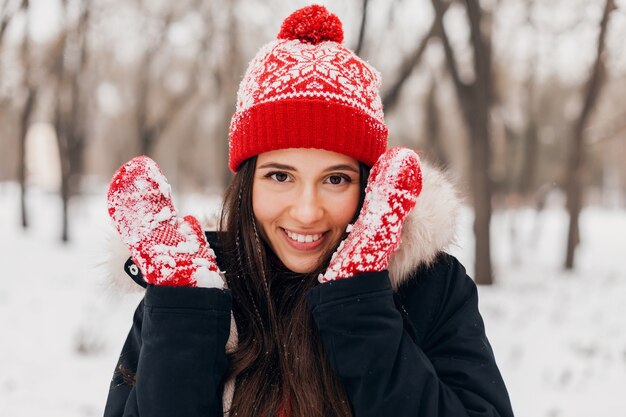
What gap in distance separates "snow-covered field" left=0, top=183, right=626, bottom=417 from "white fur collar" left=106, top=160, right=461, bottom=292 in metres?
0.09

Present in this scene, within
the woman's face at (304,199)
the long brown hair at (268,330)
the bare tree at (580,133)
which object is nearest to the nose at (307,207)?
the woman's face at (304,199)

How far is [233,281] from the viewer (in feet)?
5.67

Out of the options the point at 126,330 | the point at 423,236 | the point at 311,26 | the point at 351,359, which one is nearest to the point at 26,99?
the point at 126,330

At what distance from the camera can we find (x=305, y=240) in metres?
1.62

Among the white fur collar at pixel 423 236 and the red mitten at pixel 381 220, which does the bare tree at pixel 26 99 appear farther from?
the red mitten at pixel 381 220

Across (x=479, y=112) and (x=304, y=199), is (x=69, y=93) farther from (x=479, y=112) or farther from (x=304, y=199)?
(x=304, y=199)

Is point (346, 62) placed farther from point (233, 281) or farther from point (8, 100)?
point (8, 100)

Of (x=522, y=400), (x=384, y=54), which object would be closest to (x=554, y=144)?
(x=384, y=54)

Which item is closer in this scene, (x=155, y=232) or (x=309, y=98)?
(x=155, y=232)

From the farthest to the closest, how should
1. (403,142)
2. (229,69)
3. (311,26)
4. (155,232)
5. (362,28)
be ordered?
(403,142) → (229,69) → (362,28) → (311,26) → (155,232)

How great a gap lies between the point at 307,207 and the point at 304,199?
2cm

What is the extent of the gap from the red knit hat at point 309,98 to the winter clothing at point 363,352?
338 millimetres

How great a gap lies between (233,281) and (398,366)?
566 mm

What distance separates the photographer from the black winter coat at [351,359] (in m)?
1.39
